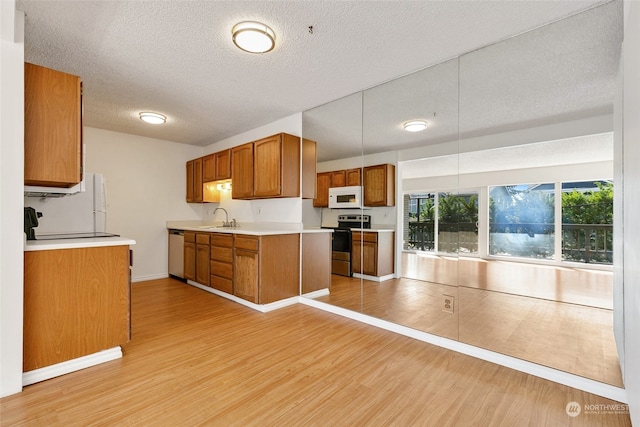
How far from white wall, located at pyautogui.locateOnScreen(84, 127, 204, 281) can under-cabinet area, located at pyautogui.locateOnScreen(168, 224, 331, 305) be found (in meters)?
1.31

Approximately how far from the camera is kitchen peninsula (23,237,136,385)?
1910 mm

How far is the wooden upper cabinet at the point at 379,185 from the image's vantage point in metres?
2.98

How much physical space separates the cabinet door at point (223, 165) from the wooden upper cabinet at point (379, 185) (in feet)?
7.82

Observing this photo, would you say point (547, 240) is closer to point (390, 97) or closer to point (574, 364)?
point (574, 364)

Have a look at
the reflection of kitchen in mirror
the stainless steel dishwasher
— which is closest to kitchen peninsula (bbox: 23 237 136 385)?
the stainless steel dishwasher

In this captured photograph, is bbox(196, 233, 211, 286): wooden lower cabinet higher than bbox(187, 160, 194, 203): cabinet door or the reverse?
the reverse

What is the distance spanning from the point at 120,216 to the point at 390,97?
4.49m

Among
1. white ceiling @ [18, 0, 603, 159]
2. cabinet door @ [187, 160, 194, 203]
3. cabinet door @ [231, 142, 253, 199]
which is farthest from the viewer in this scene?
cabinet door @ [187, 160, 194, 203]

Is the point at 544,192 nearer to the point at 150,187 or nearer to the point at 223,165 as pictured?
the point at 223,165

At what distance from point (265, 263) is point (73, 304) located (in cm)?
177

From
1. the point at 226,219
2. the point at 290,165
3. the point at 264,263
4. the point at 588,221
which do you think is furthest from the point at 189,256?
the point at 588,221

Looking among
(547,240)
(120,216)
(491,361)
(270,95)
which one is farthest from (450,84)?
(120,216)

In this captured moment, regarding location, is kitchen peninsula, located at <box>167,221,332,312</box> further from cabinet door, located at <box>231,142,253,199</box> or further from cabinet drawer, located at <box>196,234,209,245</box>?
cabinet door, located at <box>231,142,253,199</box>

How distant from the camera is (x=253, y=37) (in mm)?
2094
